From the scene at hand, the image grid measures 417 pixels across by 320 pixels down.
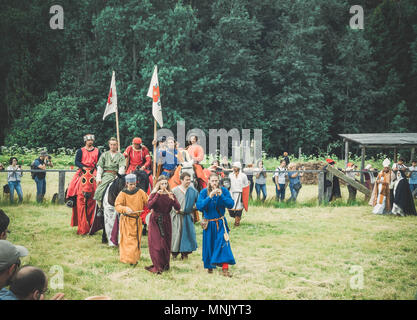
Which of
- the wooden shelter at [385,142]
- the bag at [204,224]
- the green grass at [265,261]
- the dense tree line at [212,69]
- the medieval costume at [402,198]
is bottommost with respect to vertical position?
the green grass at [265,261]

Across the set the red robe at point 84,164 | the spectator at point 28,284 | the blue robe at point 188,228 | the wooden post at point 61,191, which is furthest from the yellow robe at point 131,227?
the wooden post at point 61,191

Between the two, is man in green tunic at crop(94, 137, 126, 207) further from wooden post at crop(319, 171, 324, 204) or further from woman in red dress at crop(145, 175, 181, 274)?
wooden post at crop(319, 171, 324, 204)

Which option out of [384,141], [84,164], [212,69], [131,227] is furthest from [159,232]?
[212,69]

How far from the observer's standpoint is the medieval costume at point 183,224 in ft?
22.3

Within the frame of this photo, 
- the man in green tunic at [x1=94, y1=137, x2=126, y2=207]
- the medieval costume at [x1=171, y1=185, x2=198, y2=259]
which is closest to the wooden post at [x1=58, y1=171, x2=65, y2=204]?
the man in green tunic at [x1=94, y1=137, x2=126, y2=207]

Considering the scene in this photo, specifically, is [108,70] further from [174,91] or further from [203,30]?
[203,30]

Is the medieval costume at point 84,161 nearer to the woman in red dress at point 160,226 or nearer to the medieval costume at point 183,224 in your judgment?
the medieval costume at point 183,224

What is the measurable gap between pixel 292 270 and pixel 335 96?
29.2m

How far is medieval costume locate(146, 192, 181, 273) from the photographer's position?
6.16 m

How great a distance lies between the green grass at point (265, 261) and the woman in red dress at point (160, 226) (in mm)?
212

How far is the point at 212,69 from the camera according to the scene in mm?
30266

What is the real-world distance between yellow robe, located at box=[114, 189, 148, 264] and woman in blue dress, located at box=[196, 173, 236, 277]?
1031 millimetres

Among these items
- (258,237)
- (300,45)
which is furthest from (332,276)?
(300,45)

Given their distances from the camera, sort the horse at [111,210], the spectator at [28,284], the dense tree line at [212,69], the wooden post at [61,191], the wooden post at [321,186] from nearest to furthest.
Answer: the spectator at [28,284]
the horse at [111,210]
the wooden post at [61,191]
the wooden post at [321,186]
the dense tree line at [212,69]
